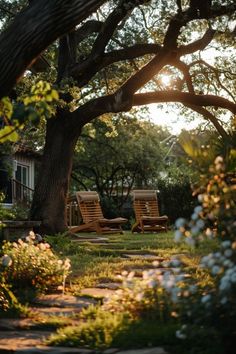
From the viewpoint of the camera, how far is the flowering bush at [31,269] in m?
6.55

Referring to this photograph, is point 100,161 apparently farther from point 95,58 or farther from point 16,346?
point 16,346

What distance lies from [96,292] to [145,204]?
13.1 meters

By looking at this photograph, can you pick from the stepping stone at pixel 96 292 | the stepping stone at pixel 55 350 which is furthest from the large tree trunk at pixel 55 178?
Answer: the stepping stone at pixel 55 350

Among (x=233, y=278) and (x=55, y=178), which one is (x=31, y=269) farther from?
(x=55, y=178)

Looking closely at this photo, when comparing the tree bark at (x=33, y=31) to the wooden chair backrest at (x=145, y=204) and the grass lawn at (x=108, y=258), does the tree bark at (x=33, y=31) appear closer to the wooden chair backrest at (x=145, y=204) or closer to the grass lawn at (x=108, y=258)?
the grass lawn at (x=108, y=258)

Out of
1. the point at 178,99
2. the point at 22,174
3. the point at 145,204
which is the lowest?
the point at 145,204

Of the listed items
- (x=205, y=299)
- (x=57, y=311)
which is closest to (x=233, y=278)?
(x=205, y=299)

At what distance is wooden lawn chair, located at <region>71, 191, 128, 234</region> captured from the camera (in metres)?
17.8

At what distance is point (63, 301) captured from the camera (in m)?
6.04

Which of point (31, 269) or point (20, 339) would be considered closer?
point (20, 339)

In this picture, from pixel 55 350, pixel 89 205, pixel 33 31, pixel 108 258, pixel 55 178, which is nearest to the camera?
pixel 55 350

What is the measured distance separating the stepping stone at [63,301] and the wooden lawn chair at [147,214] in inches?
464

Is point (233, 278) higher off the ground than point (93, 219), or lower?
lower

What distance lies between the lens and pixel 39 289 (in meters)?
6.49
